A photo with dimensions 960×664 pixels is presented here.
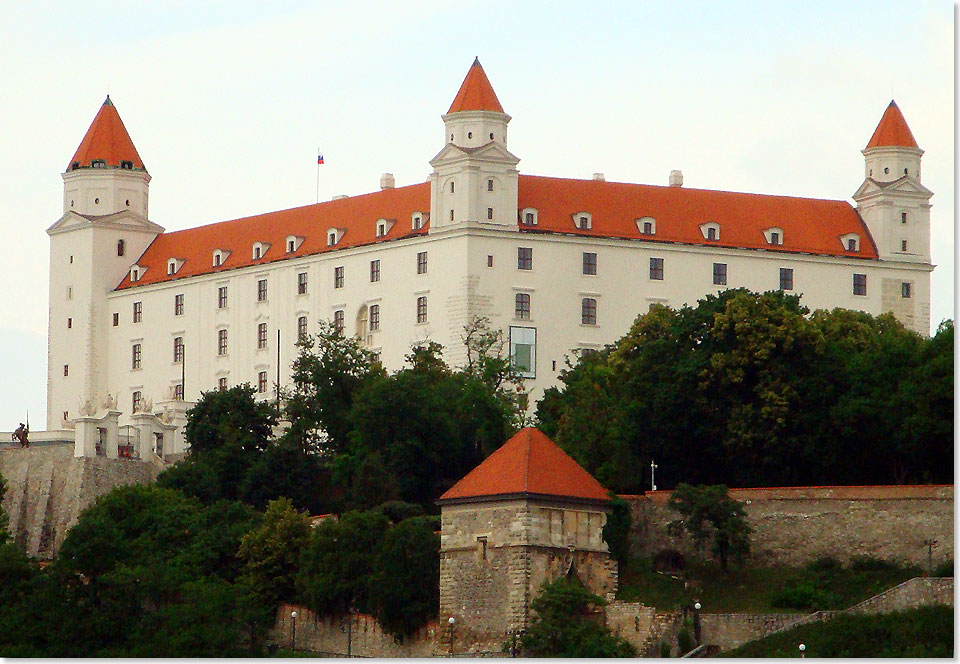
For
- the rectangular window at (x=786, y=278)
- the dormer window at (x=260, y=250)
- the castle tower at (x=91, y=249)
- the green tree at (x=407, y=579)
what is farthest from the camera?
the castle tower at (x=91, y=249)

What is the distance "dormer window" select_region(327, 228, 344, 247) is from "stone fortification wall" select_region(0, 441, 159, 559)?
14.3 meters

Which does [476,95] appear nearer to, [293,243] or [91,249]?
[293,243]

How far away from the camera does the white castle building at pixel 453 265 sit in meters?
93.9

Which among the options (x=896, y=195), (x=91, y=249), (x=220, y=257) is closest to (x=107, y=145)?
(x=91, y=249)

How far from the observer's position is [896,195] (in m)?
98.5

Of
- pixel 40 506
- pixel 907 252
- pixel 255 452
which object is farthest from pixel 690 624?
pixel 907 252

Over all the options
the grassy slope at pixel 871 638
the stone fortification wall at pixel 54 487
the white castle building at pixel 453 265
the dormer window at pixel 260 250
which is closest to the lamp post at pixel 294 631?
the grassy slope at pixel 871 638

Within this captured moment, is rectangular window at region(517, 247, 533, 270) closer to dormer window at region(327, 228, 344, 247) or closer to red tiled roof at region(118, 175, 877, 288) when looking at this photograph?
red tiled roof at region(118, 175, 877, 288)

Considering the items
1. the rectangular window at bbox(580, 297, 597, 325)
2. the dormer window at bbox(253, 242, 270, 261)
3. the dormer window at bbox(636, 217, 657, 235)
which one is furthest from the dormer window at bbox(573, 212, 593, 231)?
the dormer window at bbox(253, 242, 270, 261)

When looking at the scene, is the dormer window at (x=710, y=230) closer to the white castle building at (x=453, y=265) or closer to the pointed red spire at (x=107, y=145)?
the white castle building at (x=453, y=265)

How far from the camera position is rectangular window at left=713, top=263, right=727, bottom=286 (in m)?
95.6

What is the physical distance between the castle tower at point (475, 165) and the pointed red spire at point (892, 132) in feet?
42.2

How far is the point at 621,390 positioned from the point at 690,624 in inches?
541

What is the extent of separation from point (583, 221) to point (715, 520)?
27.3m
